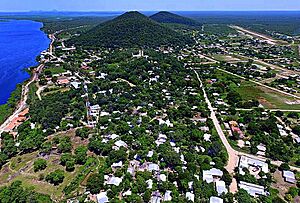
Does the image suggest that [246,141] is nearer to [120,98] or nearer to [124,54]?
[120,98]

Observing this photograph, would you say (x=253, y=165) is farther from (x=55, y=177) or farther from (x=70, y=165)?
(x=55, y=177)

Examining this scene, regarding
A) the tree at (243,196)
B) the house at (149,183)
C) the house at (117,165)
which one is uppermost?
the tree at (243,196)

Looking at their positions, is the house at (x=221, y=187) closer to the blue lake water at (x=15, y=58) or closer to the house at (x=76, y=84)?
the house at (x=76, y=84)

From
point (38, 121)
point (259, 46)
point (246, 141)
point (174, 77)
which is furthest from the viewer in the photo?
point (259, 46)

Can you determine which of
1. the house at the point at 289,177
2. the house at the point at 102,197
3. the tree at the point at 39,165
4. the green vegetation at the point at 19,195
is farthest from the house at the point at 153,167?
the house at the point at 289,177

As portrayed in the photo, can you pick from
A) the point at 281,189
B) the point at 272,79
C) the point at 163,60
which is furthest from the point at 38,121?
the point at 272,79

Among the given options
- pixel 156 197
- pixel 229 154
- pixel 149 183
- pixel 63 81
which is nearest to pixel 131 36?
pixel 63 81

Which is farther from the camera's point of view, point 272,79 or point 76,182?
point 272,79

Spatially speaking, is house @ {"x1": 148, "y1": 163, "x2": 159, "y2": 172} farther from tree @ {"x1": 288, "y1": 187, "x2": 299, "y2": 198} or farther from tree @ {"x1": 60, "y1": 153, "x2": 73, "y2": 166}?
tree @ {"x1": 288, "y1": 187, "x2": 299, "y2": 198}
